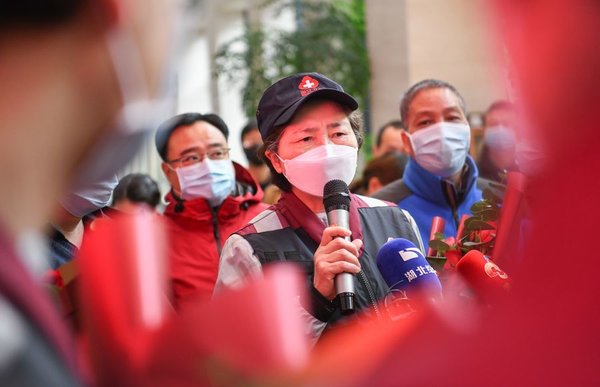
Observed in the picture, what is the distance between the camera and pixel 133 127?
3.25 ft

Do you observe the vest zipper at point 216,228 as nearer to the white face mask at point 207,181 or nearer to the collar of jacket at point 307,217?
the white face mask at point 207,181

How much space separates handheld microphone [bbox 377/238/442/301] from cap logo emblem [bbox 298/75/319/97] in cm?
69

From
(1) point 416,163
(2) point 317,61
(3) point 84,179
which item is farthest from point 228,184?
(2) point 317,61

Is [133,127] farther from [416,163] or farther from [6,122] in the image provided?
[416,163]

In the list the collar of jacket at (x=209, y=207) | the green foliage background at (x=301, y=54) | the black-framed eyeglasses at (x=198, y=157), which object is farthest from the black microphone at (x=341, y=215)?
the green foliage background at (x=301, y=54)

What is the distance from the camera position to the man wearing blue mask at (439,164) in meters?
4.48

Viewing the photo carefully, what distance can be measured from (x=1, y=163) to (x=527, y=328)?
0.55 meters

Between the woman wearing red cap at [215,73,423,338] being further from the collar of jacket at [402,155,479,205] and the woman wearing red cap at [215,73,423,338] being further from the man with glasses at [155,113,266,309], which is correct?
the man with glasses at [155,113,266,309]

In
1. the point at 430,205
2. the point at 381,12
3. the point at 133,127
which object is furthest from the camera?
the point at 381,12

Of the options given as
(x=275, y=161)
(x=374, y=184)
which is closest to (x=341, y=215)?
(x=275, y=161)

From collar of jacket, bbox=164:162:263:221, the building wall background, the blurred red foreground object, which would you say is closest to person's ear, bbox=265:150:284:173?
the building wall background

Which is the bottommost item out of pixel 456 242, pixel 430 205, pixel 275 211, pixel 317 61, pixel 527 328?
pixel 317 61

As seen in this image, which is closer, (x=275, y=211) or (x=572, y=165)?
(x=572, y=165)

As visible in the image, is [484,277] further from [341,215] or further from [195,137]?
[195,137]
